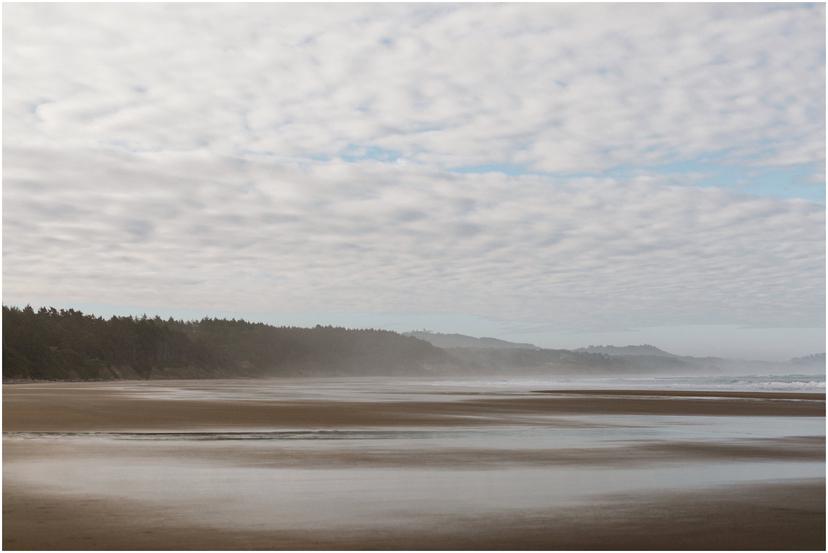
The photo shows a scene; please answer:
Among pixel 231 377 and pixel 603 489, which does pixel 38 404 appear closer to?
pixel 603 489

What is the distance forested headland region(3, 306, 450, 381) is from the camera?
337 feet

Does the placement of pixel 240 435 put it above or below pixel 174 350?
below

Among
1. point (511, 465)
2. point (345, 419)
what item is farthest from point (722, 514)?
point (345, 419)

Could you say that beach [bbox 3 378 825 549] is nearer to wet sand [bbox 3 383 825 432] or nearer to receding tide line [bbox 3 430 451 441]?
receding tide line [bbox 3 430 451 441]

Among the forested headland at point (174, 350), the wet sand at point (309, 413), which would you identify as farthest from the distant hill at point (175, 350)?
the wet sand at point (309, 413)

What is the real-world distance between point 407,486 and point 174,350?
123m

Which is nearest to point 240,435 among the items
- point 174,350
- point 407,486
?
point 407,486

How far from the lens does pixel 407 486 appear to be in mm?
13641

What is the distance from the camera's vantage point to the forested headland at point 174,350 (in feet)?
337

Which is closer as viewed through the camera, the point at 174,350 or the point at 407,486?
the point at 407,486

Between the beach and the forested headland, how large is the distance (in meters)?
81.9

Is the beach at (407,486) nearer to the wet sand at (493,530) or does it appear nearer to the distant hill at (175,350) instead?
the wet sand at (493,530)

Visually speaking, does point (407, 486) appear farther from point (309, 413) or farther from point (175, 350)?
point (175, 350)

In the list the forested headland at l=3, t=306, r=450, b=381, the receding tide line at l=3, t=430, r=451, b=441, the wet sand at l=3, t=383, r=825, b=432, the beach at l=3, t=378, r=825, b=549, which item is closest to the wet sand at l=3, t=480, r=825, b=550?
the beach at l=3, t=378, r=825, b=549
